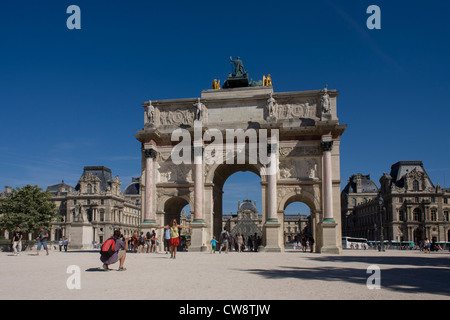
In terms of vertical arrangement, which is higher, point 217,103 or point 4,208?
point 217,103

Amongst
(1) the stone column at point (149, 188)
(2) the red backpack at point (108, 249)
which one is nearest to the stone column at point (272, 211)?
(1) the stone column at point (149, 188)

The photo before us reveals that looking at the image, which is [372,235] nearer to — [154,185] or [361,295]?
[154,185]

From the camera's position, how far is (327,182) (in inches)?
1206

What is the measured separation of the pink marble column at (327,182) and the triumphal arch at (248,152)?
0.23ft

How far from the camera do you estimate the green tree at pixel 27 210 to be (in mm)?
51219

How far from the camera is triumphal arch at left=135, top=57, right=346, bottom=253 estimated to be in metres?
30.8

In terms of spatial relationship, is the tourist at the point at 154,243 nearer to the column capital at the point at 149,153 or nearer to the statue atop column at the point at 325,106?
the column capital at the point at 149,153

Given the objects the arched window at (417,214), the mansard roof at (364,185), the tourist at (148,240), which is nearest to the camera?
the tourist at (148,240)

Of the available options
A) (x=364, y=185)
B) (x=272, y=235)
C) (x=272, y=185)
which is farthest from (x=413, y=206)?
(x=272, y=235)

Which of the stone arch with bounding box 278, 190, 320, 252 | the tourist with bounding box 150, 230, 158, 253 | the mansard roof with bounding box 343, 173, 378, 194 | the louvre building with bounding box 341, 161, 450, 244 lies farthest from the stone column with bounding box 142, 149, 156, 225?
the mansard roof with bounding box 343, 173, 378, 194

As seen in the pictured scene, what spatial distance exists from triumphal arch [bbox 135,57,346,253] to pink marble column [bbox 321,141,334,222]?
7 cm
